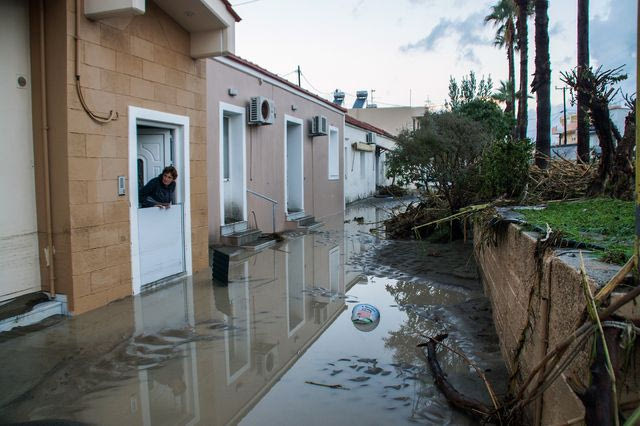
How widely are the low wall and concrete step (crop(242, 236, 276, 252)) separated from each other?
19.0 ft

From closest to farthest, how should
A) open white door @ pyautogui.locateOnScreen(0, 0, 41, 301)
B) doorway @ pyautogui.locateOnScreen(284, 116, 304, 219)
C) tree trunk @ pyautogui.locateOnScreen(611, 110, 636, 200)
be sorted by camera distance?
open white door @ pyautogui.locateOnScreen(0, 0, 41, 301) < tree trunk @ pyautogui.locateOnScreen(611, 110, 636, 200) < doorway @ pyautogui.locateOnScreen(284, 116, 304, 219)

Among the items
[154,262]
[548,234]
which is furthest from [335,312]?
[548,234]

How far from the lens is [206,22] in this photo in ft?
25.9

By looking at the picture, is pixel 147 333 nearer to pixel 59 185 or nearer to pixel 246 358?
pixel 246 358

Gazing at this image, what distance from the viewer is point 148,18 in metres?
7.22

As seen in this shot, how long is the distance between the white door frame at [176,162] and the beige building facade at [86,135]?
23 millimetres

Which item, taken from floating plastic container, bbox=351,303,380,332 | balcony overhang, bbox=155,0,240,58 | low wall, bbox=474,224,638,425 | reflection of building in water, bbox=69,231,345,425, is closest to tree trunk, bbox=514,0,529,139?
reflection of building in water, bbox=69,231,345,425

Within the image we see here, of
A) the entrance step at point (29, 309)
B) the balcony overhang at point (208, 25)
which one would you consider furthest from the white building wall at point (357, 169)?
the entrance step at point (29, 309)

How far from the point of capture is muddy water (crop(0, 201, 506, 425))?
3.83 meters

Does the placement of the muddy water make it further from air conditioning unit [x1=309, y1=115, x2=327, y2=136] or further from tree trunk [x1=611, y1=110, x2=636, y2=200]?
air conditioning unit [x1=309, y1=115, x2=327, y2=136]

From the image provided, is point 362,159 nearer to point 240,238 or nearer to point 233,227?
point 233,227

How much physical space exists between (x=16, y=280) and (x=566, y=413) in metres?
5.49

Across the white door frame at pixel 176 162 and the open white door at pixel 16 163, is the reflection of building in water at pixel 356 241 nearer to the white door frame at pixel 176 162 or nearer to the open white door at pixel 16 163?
the white door frame at pixel 176 162

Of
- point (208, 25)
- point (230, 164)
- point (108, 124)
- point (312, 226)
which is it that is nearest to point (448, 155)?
point (312, 226)
